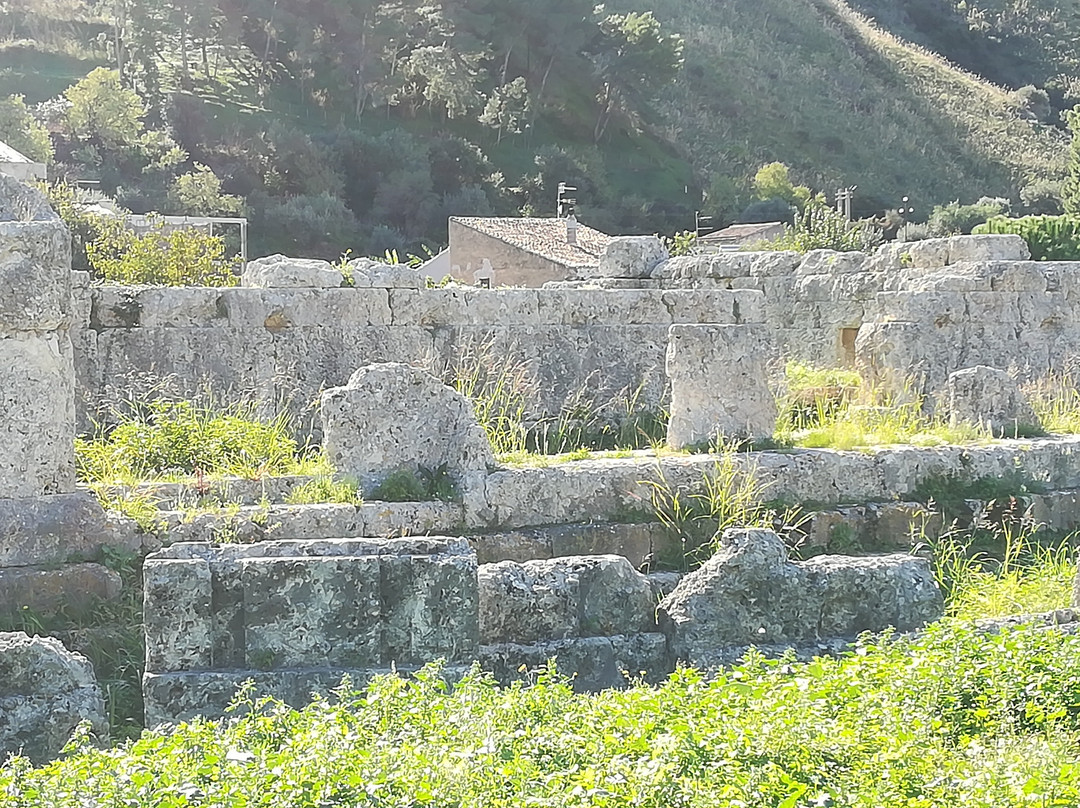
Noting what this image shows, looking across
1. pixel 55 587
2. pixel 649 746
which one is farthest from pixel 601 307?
pixel 649 746

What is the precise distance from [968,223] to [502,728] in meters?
39.8

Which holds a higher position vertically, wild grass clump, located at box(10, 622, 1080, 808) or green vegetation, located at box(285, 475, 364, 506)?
green vegetation, located at box(285, 475, 364, 506)

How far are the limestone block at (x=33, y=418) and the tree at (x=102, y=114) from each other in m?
39.9

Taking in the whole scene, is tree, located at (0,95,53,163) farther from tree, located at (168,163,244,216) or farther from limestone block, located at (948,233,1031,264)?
limestone block, located at (948,233,1031,264)

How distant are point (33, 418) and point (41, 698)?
1.66 m

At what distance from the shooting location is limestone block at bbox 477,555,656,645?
554cm

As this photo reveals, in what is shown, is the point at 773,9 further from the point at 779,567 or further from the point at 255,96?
the point at 779,567

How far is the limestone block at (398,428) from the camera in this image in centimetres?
663

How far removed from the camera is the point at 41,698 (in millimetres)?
4797

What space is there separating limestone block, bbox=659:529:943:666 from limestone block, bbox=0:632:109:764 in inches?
96.4

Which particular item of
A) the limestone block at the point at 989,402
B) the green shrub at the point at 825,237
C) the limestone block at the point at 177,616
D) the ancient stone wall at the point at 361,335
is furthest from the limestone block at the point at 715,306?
the green shrub at the point at 825,237

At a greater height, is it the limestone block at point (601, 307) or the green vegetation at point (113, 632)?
the limestone block at point (601, 307)

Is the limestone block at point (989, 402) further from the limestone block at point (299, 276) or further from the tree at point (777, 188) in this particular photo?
the tree at point (777, 188)

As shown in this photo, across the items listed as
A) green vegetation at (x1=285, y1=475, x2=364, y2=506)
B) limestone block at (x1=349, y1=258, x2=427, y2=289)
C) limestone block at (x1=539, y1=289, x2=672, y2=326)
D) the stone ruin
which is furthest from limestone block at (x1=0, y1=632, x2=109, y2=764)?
limestone block at (x1=539, y1=289, x2=672, y2=326)
